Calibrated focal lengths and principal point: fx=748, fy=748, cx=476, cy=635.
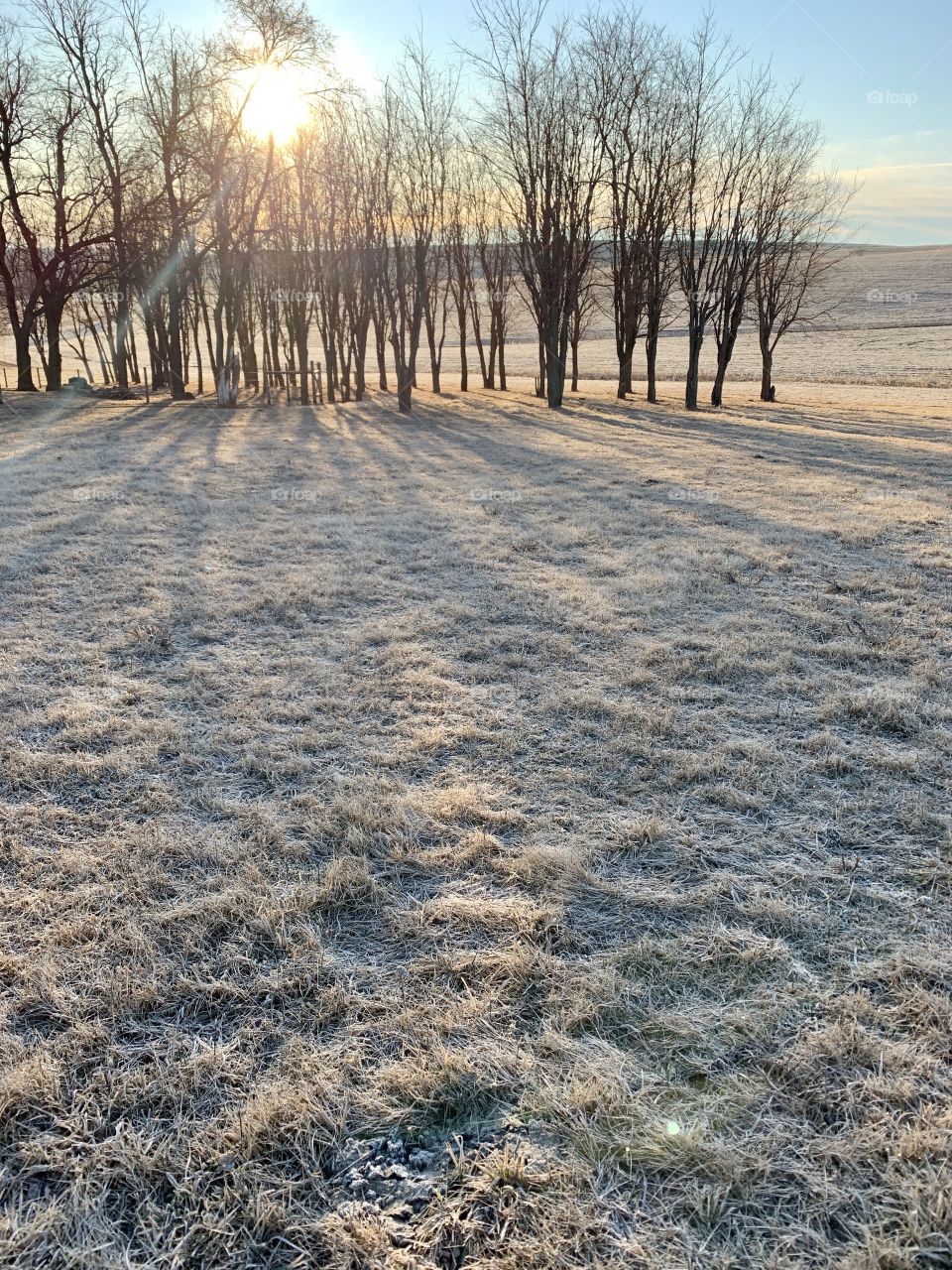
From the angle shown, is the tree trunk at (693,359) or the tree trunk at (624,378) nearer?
the tree trunk at (693,359)

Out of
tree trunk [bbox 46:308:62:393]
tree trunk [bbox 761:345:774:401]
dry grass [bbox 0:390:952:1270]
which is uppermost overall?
tree trunk [bbox 46:308:62:393]

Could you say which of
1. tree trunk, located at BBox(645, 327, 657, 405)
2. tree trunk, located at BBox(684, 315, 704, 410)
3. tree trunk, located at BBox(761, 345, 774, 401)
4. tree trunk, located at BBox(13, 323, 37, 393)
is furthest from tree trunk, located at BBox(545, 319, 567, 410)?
tree trunk, located at BBox(13, 323, 37, 393)

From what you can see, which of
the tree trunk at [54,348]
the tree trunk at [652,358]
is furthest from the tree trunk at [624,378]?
the tree trunk at [54,348]

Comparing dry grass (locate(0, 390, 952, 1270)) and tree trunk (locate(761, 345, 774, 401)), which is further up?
tree trunk (locate(761, 345, 774, 401))

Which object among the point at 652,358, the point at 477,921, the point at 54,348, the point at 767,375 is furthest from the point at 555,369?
the point at 477,921

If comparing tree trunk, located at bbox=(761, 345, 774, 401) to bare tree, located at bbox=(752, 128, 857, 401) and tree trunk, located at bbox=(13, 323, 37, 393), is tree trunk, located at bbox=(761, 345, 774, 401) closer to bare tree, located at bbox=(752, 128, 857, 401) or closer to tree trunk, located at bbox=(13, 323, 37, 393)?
bare tree, located at bbox=(752, 128, 857, 401)

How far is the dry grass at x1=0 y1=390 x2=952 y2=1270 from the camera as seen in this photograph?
5.41ft

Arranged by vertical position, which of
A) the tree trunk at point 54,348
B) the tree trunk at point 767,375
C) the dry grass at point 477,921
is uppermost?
the tree trunk at point 54,348

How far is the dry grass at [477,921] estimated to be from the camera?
1.65 meters

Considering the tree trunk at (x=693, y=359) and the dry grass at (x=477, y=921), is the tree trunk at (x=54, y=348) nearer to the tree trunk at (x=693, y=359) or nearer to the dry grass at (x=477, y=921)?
the tree trunk at (x=693, y=359)

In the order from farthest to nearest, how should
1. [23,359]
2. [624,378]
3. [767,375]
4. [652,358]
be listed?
[624,378]
[767,375]
[23,359]
[652,358]

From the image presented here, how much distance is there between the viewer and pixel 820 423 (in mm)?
18156

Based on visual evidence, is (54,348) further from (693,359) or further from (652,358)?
(693,359)

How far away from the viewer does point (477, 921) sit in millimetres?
2482
